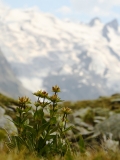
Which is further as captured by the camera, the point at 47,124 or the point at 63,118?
the point at 63,118

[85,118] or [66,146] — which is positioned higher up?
[85,118]

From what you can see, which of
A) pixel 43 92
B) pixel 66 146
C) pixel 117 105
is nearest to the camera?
pixel 43 92

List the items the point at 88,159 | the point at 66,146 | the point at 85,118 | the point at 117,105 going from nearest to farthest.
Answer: the point at 88,159 → the point at 66,146 → the point at 85,118 → the point at 117,105

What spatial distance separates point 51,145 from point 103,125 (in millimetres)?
10573

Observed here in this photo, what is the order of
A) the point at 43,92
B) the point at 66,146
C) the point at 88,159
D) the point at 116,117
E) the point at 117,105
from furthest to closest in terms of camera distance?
the point at 117,105 < the point at 116,117 < the point at 66,146 < the point at 43,92 < the point at 88,159

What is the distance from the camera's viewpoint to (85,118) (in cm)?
2114

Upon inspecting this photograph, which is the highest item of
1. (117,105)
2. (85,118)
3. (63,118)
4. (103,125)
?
(117,105)

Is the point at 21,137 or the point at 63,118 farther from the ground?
the point at 63,118

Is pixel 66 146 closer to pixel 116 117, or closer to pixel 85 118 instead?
pixel 116 117

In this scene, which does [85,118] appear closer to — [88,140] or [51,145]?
[88,140]

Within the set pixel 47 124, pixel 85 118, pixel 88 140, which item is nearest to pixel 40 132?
pixel 47 124

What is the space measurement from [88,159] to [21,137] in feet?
4.71

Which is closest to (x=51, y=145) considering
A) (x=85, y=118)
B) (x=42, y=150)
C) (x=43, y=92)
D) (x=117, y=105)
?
(x=42, y=150)

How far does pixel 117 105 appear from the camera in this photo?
1064 inches
